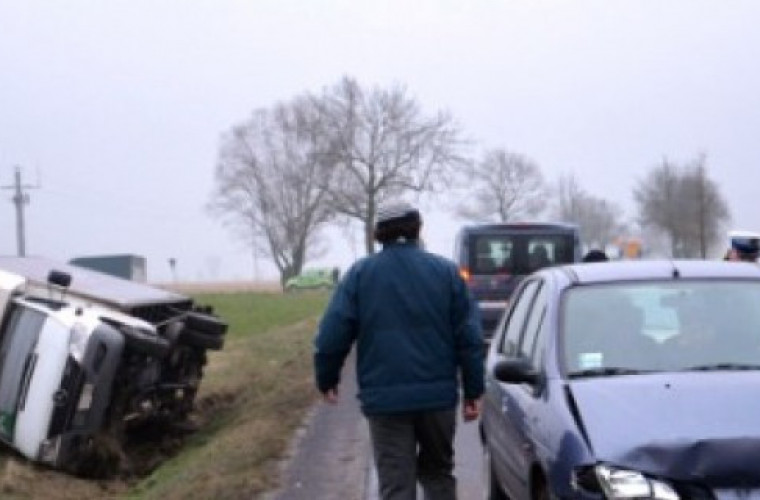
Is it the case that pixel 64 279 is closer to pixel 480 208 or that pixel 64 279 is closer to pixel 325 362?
pixel 325 362

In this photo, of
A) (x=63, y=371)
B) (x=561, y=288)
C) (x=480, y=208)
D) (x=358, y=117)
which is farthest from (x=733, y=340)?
(x=480, y=208)

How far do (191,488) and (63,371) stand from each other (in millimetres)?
2245

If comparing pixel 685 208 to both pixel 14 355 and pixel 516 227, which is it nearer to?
pixel 516 227

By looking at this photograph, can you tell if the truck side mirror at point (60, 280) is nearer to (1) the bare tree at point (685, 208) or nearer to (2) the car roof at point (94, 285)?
(2) the car roof at point (94, 285)

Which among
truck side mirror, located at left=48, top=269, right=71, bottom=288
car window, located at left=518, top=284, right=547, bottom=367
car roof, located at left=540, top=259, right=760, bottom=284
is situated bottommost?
car window, located at left=518, top=284, right=547, bottom=367

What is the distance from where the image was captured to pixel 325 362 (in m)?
6.53

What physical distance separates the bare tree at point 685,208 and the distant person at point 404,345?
49231 mm

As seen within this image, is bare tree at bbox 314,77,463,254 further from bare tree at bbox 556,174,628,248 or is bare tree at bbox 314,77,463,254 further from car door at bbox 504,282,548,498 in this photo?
car door at bbox 504,282,548,498

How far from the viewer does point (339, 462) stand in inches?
415

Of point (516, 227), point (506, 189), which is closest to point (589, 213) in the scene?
point (506, 189)

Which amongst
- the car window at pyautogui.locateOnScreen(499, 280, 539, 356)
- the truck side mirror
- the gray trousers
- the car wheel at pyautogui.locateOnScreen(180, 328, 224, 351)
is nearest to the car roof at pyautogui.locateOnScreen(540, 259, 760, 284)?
the car window at pyautogui.locateOnScreen(499, 280, 539, 356)

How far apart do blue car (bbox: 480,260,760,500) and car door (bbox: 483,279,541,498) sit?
0.05 feet

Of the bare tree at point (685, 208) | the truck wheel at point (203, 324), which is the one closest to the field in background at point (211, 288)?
the bare tree at point (685, 208)

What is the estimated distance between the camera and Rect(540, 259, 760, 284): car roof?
22.0 ft
